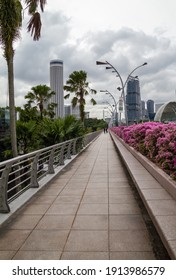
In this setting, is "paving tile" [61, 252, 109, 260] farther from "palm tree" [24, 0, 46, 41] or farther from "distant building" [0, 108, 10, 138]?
"distant building" [0, 108, 10, 138]

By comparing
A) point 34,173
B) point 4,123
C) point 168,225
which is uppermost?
point 4,123

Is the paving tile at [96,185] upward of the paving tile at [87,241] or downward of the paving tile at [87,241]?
downward

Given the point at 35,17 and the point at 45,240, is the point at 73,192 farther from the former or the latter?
the point at 35,17

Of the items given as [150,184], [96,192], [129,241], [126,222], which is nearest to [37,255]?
[129,241]

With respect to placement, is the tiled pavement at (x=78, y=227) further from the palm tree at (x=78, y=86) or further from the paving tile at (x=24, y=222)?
the palm tree at (x=78, y=86)

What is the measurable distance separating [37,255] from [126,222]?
1925 millimetres

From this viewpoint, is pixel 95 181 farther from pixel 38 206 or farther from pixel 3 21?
pixel 3 21

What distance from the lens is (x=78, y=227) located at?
5.35 metres

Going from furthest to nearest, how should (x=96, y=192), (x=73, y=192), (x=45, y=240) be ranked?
1. (x=73, y=192)
2. (x=96, y=192)
3. (x=45, y=240)

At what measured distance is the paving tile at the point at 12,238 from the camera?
14.9 ft

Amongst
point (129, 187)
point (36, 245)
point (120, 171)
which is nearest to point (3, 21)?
point (120, 171)

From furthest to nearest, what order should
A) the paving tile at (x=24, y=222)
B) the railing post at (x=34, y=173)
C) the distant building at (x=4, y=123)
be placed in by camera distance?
the distant building at (x=4, y=123)
the railing post at (x=34, y=173)
the paving tile at (x=24, y=222)

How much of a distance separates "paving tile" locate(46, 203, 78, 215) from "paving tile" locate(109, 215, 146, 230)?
35.8 inches

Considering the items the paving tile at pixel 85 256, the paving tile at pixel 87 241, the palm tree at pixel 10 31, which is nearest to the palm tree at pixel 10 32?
the palm tree at pixel 10 31
